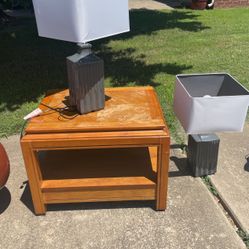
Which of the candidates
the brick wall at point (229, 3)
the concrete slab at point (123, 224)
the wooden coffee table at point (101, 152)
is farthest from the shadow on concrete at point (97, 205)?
the brick wall at point (229, 3)

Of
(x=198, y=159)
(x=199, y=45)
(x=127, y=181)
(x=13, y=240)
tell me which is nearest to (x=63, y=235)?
(x=13, y=240)

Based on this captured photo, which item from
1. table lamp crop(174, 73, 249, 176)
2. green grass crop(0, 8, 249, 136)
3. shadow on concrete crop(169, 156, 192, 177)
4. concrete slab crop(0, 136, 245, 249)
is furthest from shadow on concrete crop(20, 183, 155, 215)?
green grass crop(0, 8, 249, 136)

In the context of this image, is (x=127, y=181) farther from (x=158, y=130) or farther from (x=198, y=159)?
(x=198, y=159)

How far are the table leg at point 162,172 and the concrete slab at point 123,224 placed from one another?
0.11 metres

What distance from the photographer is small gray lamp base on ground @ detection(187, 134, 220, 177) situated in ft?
9.72

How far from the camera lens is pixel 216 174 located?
3.16 metres

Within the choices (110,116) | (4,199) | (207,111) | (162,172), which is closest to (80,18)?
(110,116)

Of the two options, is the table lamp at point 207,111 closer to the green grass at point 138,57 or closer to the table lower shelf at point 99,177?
the table lower shelf at point 99,177

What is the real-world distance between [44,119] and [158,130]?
83cm

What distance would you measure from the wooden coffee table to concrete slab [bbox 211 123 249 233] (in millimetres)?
581

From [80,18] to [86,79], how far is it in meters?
0.46

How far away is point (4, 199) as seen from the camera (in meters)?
2.96

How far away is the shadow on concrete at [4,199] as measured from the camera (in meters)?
2.87

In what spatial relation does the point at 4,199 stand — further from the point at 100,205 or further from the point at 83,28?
the point at 83,28
